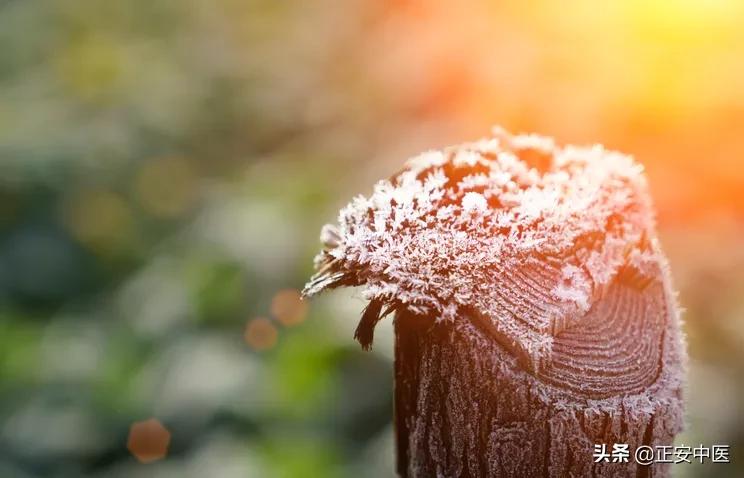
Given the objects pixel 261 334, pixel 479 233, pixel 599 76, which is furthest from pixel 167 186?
pixel 479 233

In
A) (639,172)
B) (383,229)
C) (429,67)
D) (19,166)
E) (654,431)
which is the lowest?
(654,431)

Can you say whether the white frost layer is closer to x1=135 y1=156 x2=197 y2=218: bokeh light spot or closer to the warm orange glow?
the warm orange glow

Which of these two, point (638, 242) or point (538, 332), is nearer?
point (538, 332)

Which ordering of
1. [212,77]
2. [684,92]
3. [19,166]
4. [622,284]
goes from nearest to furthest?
1. [622,284]
2. [684,92]
3. [19,166]
4. [212,77]

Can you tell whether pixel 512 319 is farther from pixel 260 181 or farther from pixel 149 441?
pixel 260 181

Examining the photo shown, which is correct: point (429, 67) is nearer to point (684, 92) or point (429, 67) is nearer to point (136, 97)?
point (684, 92)

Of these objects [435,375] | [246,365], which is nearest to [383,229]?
[435,375]

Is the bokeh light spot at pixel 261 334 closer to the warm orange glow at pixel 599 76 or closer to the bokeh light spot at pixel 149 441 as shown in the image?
the bokeh light spot at pixel 149 441
